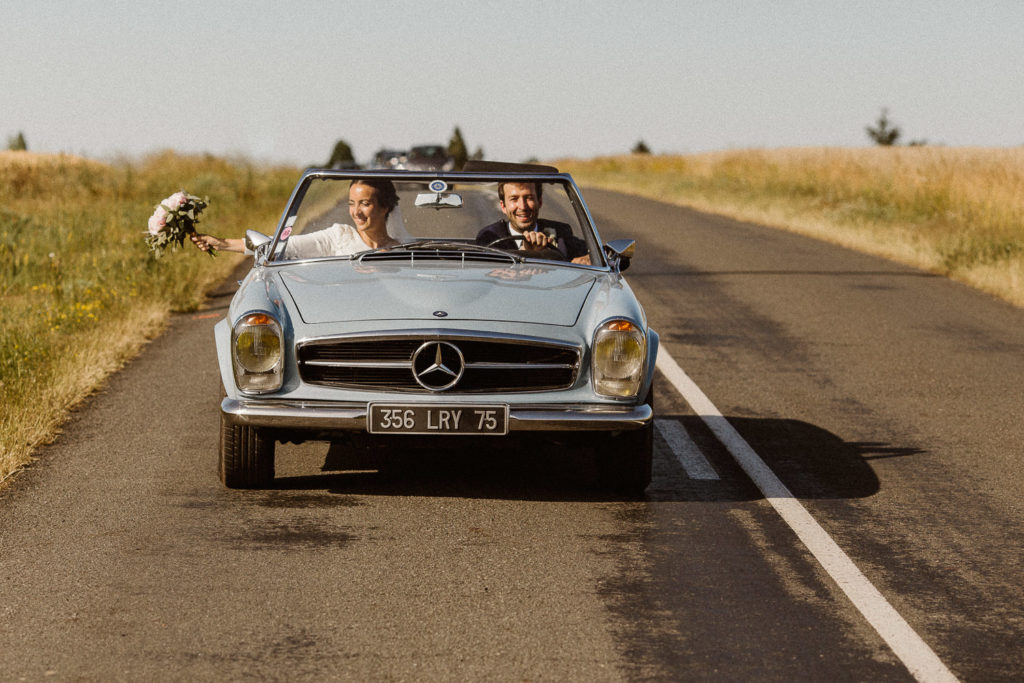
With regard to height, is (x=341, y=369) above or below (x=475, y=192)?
below

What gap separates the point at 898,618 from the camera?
452 centimetres

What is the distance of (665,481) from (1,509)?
3007mm

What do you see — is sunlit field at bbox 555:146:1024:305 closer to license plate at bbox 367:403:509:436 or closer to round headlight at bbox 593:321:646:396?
round headlight at bbox 593:321:646:396

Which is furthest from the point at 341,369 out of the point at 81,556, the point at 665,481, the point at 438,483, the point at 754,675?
the point at 754,675

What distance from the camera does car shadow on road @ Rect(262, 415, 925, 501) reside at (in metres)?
6.18

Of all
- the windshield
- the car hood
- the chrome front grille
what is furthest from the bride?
the chrome front grille

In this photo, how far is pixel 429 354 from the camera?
18.8ft

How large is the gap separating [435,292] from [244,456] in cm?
112

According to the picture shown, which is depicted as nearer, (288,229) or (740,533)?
(740,533)

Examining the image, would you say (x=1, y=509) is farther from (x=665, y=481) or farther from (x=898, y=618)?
(x=898, y=618)

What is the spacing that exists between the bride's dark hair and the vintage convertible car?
736mm

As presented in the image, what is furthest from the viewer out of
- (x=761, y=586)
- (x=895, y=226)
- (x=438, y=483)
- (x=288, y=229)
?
(x=895, y=226)

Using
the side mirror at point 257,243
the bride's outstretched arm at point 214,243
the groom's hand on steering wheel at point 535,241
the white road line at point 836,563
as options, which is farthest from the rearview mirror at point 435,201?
the white road line at point 836,563

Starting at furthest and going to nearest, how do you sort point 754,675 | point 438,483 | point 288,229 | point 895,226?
point 895,226
point 288,229
point 438,483
point 754,675
